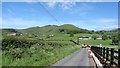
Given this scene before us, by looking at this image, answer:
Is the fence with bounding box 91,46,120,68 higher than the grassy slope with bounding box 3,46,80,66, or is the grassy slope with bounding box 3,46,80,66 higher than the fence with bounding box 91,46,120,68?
the fence with bounding box 91,46,120,68

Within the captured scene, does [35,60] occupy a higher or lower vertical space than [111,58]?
lower

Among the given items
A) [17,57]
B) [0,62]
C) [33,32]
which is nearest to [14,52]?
[17,57]

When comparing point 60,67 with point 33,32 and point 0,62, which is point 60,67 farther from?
point 33,32

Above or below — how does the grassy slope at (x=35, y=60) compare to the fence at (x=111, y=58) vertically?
below

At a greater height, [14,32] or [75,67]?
[14,32]

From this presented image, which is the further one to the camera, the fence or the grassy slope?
the grassy slope

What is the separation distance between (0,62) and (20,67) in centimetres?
205

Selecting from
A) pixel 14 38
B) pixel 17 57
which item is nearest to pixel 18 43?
pixel 14 38

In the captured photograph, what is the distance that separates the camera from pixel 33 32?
168 feet

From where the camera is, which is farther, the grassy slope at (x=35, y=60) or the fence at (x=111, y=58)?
the grassy slope at (x=35, y=60)

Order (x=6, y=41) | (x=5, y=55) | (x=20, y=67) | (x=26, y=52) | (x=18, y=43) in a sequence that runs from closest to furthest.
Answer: (x=20, y=67) → (x=5, y=55) → (x=26, y=52) → (x=6, y=41) → (x=18, y=43)

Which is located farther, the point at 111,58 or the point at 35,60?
the point at 35,60

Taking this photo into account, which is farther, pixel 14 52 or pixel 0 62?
pixel 14 52

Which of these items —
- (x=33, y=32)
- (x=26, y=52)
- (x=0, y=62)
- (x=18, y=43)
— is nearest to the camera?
(x=0, y=62)
